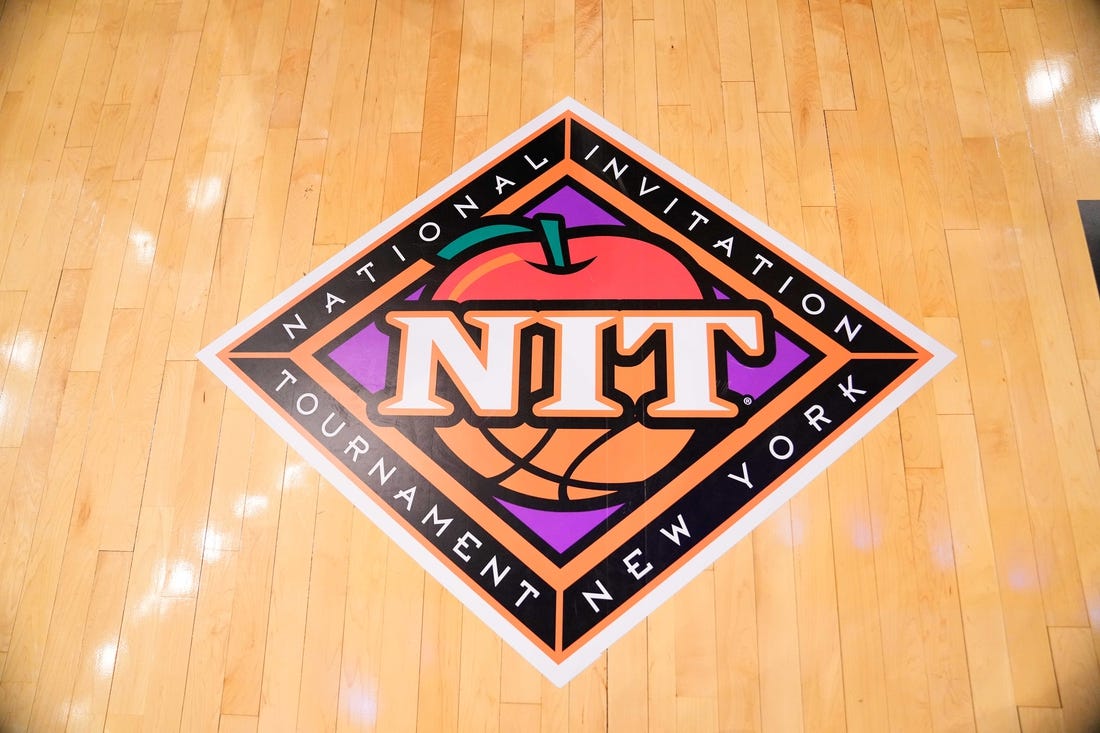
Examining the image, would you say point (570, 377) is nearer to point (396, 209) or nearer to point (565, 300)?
point (565, 300)

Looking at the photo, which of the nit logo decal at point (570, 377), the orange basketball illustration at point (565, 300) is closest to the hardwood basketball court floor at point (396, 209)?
the nit logo decal at point (570, 377)

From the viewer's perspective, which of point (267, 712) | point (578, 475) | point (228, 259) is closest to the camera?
point (267, 712)

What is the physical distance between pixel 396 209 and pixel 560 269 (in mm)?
634

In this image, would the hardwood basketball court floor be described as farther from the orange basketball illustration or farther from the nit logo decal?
the orange basketball illustration

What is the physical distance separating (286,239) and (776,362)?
1.72 meters

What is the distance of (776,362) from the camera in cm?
242

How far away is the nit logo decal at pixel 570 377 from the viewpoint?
7.39ft

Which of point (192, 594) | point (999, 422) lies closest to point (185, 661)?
point (192, 594)

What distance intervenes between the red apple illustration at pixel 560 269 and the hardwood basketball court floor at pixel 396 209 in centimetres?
36

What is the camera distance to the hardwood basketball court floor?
2.15m

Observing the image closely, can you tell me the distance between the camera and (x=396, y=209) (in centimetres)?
268

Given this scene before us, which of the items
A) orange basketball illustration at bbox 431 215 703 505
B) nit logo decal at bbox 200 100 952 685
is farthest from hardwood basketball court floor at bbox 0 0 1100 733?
orange basketball illustration at bbox 431 215 703 505

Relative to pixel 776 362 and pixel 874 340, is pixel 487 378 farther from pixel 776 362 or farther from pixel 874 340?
pixel 874 340

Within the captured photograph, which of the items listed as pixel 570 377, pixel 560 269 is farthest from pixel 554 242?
pixel 570 377
